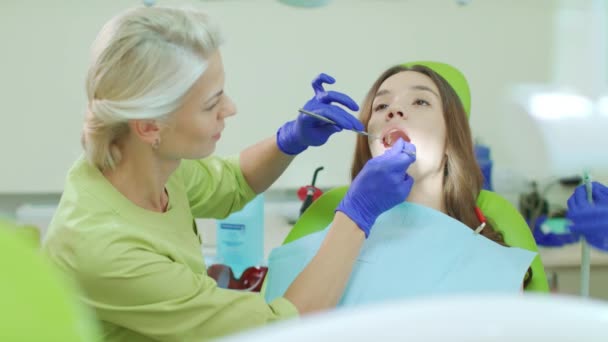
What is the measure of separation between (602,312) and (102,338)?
1.14 meters

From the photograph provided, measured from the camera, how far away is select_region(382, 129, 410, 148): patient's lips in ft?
5.70

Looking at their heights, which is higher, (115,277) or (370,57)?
(370,57)

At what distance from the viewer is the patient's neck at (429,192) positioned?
5.93 feet

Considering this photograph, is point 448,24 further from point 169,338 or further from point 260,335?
point 260,335

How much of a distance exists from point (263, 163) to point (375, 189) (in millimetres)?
421

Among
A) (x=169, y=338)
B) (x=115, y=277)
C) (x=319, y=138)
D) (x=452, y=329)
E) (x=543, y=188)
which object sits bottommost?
(x=543, y=188)

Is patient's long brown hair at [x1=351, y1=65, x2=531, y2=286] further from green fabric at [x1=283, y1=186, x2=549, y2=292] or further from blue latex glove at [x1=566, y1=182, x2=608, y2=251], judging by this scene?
blue latex glove at [x1=566, y1=182, x2=608, y2=251]

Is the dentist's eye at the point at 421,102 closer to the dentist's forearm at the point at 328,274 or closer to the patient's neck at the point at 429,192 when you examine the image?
the patient's neck at the point at 429,192

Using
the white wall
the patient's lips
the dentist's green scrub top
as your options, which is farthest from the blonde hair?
the white wall

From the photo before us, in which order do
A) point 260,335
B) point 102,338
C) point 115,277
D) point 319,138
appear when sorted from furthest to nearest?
point 319,138
point 102,338
point 115,277
point 260,335

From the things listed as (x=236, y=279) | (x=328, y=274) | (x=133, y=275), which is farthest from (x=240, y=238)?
(x=133, y=275)

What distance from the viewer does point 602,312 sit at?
19.7 inches

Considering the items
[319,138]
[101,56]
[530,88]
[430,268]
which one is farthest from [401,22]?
[101,56]

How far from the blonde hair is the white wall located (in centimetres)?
121
